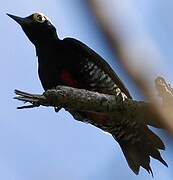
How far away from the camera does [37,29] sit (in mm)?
4137

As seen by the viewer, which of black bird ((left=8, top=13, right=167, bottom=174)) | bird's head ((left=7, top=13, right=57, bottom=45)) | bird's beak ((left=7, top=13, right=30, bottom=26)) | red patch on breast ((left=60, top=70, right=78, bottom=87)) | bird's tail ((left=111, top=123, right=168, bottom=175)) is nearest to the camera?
bird's tail ((left=111, top=123, right=168, bottom=175))

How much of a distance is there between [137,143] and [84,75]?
75 centimetres

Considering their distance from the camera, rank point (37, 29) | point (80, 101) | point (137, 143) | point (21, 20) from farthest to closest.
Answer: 1. point (37, 29)
2. point (21, 20)
3. point (137, 143)
4. point (80, 101)

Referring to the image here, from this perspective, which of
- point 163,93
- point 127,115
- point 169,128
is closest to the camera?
point 169,128

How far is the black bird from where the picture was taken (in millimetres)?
3486

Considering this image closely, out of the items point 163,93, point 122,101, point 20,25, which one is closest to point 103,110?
point 122,101

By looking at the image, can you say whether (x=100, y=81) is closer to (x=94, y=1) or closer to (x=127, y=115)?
(x=127, y=115)

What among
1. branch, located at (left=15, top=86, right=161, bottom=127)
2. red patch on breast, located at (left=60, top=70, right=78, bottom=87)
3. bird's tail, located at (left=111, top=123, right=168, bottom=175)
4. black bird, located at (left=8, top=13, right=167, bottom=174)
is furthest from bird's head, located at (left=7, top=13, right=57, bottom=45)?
branch, located at (left=15, top=86, right=161, bottom=127)

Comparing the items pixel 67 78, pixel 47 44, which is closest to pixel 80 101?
pixel 67 78

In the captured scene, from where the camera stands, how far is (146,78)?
0.73m

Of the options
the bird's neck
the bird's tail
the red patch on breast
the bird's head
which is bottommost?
the bird's tail

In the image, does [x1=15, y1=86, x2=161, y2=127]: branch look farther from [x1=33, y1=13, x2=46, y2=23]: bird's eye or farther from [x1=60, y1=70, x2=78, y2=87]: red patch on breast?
[x1=33, y1=13, x2=46, y2=23]: bird's eye

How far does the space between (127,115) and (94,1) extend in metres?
1.41

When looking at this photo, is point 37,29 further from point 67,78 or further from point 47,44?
point 67,78
